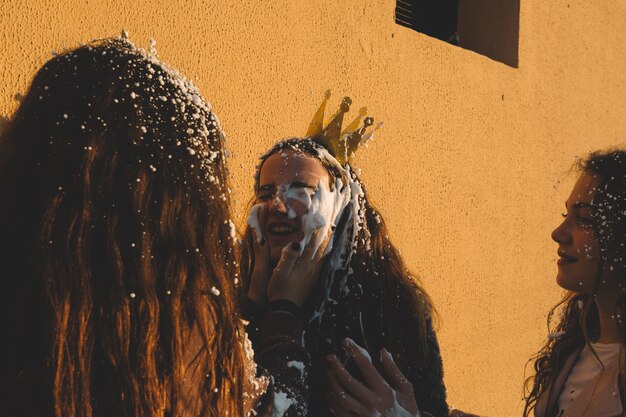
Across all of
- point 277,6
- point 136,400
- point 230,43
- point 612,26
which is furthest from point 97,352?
point 612,26

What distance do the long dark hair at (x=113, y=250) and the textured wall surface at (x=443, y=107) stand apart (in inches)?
48.7

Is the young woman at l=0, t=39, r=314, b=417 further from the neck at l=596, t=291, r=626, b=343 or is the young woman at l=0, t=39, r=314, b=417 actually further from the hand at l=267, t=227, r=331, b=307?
the neck at l=596, t=291, r=626, b=343

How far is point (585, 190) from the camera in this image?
2.73 metres

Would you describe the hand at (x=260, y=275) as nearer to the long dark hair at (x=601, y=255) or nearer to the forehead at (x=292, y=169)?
the forehead at (x=292, y=169)

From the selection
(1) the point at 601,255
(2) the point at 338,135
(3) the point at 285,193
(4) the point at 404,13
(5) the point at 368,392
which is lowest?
(5) the point at 368,392

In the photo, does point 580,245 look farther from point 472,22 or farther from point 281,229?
point 472,22

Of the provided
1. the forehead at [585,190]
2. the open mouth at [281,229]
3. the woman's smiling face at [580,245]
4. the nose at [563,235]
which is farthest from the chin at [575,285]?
the open mouth at [281,229]

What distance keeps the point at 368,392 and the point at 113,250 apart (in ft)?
2.82

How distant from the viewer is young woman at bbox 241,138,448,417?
2242 mm

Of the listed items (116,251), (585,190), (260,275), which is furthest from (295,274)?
(585,190)

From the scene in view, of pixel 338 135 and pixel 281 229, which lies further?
pixel 338 135

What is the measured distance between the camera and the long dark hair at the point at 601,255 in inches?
103

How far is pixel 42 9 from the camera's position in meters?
2.63

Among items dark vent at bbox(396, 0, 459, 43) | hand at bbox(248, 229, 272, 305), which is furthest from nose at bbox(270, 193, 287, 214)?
dark vent at bbox(396, 0, 459, 43)
